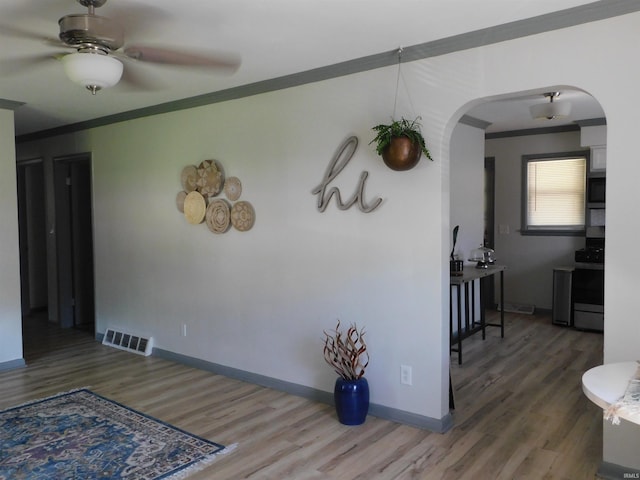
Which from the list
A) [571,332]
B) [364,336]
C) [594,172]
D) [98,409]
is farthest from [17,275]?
[594,172]

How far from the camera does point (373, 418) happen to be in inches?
137

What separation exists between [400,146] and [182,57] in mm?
1302

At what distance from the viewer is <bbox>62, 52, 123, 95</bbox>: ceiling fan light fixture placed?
2.21 meters

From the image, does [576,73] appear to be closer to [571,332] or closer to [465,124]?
[465,124]

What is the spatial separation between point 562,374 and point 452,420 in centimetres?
149

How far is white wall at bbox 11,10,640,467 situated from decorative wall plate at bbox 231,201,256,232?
2.5 inches

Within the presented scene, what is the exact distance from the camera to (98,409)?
371 centimetres

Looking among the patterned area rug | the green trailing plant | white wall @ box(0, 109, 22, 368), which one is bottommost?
the patterned area rug

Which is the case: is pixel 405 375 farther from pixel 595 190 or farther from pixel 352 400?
pixel 595 190

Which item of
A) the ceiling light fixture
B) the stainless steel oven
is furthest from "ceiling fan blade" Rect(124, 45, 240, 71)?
the stainless steel oven

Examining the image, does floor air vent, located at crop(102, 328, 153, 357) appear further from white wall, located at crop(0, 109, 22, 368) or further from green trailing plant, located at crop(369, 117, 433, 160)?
green trailing plant, located at crop(369, 117, 433, 160)

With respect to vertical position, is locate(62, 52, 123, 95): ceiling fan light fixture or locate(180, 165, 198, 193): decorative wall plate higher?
locate(62, 52, 123, 95): ceiling fan light fixture

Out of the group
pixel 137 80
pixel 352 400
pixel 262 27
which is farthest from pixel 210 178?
pixel 352 400

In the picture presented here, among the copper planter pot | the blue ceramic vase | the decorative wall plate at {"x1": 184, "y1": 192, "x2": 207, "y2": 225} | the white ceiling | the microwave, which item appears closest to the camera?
the white ceiling
